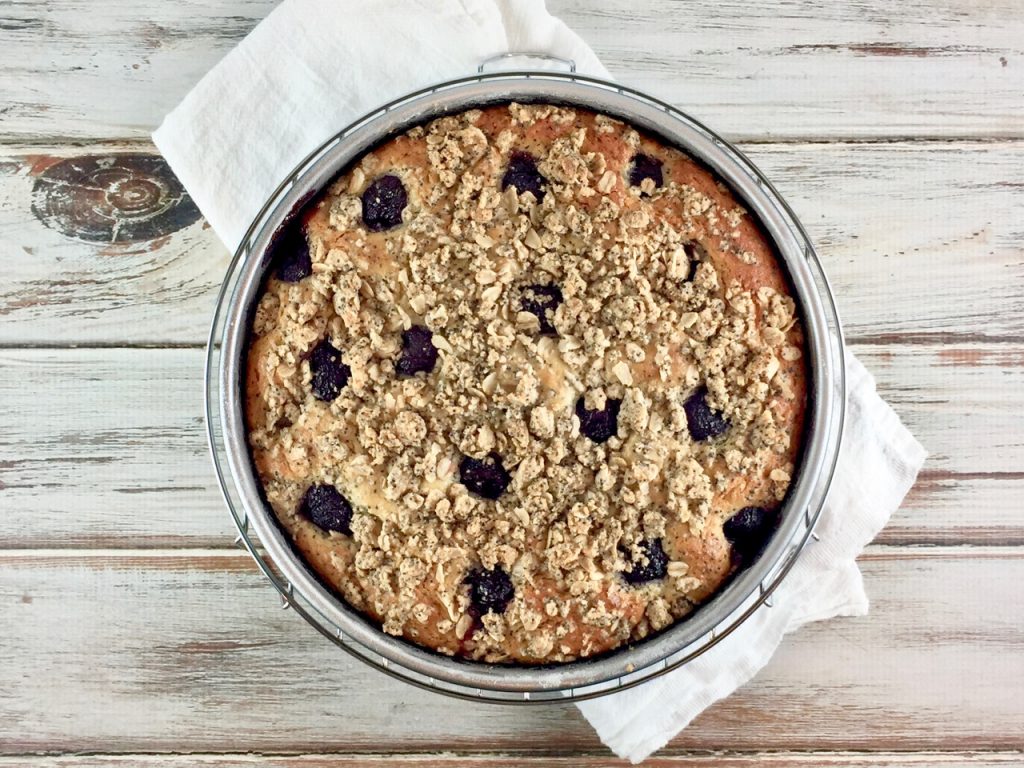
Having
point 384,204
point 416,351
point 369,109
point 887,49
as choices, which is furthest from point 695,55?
point 416,351

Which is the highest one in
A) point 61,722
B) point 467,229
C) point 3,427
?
point 467,229

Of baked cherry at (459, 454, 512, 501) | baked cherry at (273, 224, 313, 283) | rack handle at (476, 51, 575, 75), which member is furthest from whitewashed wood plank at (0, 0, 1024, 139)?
baked cherry at (459, 454, 512, 501)

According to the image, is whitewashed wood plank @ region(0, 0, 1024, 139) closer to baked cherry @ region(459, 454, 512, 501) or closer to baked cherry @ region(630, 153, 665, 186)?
baked cherry @ region(630, 153, 665, 186)

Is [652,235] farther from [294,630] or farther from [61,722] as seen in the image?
[61,722]

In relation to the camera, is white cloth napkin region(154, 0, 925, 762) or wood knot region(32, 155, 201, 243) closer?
white cloth napkin region(154, 0, 925, 762)

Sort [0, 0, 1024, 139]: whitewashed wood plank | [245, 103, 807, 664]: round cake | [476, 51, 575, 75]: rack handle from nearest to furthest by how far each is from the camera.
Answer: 1. [245, 103, 807, 664]: round cake
2. [476, 51, 575, 75]: rack handle
3. [0, 0, 1024, 139]: whitewashed wood plank

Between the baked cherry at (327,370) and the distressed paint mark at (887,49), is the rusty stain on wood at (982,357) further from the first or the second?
the baked cherry at (327,370)

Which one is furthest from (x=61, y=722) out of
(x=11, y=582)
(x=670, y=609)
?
(x=670, y=609)

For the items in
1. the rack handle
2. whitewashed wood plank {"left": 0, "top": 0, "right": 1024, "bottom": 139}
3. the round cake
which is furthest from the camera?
whitewashed wood plank {"left": 0, "top": 0, "right": 1024, "bottom": 139}
